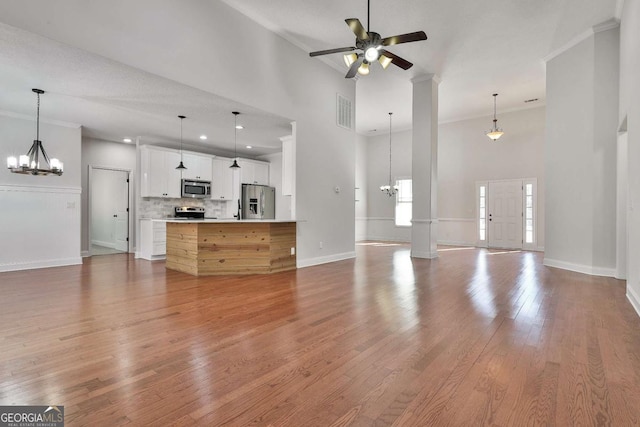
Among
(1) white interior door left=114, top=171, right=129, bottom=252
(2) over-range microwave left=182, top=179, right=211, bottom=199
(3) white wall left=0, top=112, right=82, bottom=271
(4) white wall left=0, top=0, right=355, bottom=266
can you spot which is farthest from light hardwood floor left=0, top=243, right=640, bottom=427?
(1) white interior door left=114, top=171, right=129, bottom=252

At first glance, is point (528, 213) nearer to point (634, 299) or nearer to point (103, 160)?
point (634, 299)

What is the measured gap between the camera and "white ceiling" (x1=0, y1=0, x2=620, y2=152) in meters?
3.89

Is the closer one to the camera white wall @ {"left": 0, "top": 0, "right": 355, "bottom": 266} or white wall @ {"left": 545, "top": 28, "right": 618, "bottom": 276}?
white wall @ {"left": 0, "top": 0, "right": 355, "bottom": 266}

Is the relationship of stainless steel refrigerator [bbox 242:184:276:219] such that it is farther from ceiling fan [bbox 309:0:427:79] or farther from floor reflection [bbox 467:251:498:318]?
floor reflection [bbox 467:251:498:318]

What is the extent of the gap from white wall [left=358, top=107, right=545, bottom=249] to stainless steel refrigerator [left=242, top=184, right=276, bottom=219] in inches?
154

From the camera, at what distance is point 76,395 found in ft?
5.84

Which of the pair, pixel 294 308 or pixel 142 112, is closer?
pixel 294 308

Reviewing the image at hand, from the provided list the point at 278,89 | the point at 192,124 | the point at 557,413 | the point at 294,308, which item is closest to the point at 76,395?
the point at 294,308

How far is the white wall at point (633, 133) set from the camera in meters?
3.29

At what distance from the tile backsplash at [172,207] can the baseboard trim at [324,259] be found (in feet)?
13.9

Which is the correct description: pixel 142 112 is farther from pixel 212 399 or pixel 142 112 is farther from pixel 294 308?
pixel 212 399

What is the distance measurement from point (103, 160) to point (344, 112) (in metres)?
6.33

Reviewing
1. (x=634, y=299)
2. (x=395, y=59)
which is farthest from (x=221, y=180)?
(x=634, y=299)

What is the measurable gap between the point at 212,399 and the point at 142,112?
18.2ft
